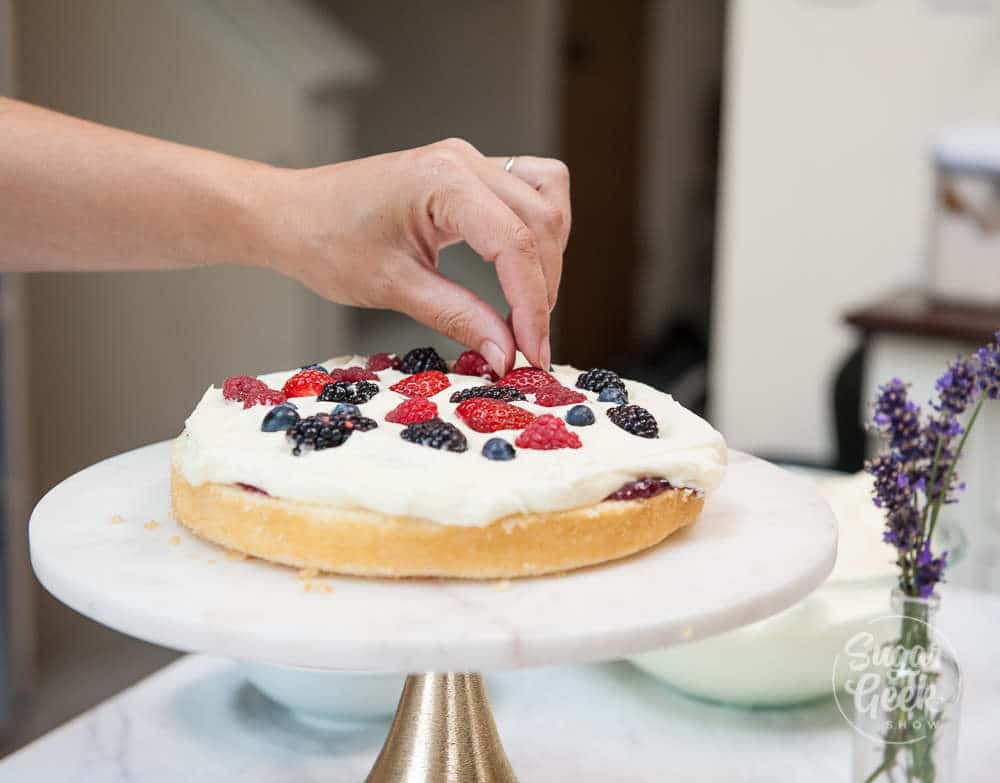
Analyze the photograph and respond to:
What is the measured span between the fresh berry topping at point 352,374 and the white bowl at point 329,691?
0.31m

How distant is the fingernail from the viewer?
3.84 ft

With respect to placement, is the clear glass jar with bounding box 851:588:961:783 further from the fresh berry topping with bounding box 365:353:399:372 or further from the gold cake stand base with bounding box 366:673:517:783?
the fresh berry topping with bounding box 365:353:399:372

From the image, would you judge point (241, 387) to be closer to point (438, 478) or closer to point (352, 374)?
point (352, 374)

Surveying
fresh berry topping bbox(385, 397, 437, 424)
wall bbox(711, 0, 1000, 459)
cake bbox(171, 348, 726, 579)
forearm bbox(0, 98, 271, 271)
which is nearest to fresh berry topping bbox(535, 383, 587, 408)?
cake bbox(171, 348, 726, 579)

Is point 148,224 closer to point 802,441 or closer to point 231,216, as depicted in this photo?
point 231,216

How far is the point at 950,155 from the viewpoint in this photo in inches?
101

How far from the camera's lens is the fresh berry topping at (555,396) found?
3.73ft

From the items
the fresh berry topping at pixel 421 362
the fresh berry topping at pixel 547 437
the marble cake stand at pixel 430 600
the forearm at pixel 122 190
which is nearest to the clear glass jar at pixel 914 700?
the marble cake stand at pixel 430 600

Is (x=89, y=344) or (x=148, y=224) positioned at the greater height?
(x=148, y=224)

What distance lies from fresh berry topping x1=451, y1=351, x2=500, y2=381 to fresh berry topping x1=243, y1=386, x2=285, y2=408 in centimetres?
20

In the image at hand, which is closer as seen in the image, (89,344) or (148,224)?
(148,224)

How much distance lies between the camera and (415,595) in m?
0.88

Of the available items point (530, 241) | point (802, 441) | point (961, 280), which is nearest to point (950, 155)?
point (961, 280)

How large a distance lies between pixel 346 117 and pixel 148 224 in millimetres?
3088
